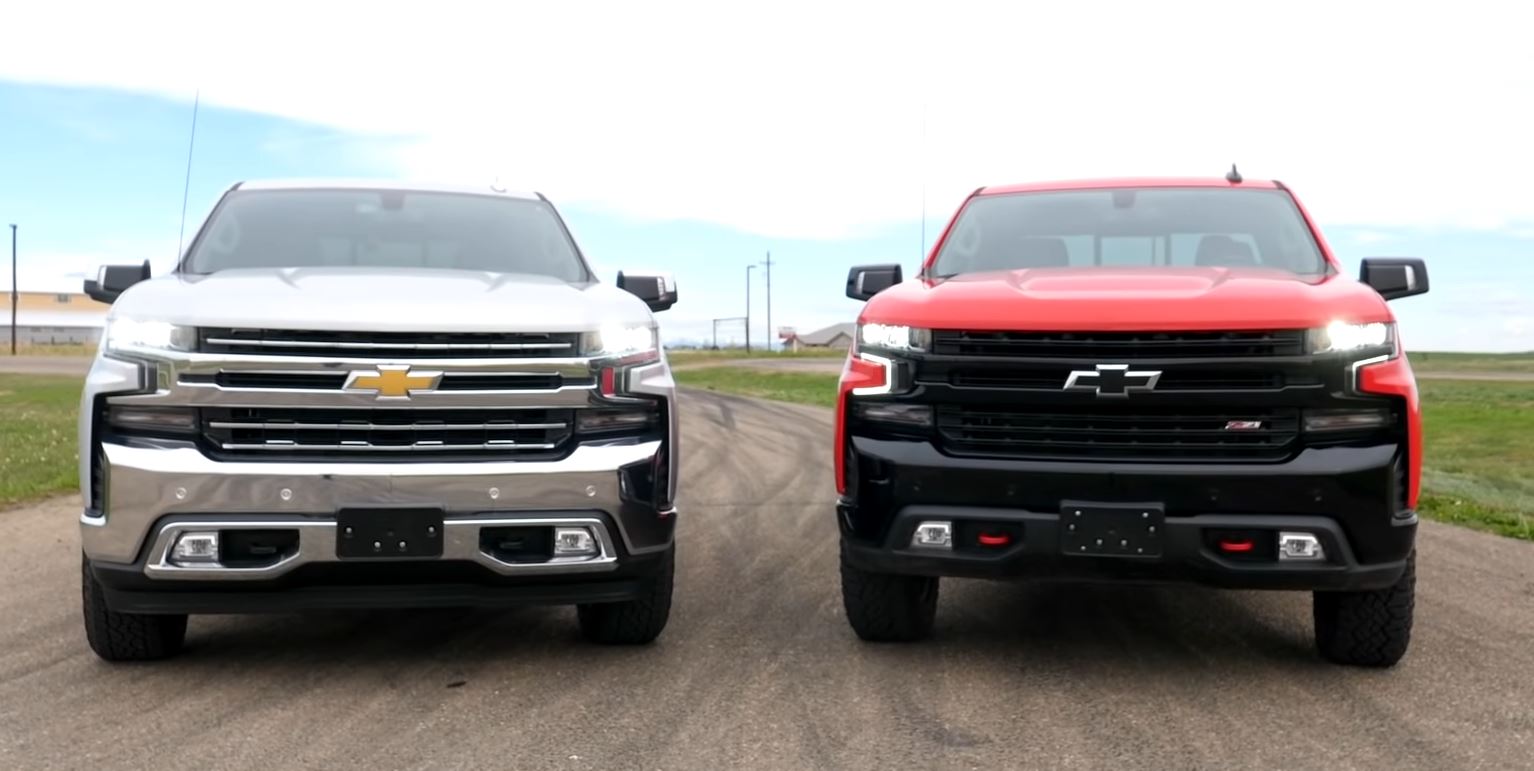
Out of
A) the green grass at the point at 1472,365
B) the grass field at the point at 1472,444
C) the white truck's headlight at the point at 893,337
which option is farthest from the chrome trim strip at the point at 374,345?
the green grass at the point at 1472,365

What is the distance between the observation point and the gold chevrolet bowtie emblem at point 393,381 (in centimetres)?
444

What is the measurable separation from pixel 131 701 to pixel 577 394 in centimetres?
181

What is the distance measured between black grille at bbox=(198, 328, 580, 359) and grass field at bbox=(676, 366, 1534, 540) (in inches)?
267

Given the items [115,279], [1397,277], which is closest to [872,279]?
[1397,277]

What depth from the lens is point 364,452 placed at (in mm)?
4480

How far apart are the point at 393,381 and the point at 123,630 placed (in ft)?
4.91

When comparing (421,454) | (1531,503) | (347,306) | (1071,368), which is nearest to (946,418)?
(1071,368)

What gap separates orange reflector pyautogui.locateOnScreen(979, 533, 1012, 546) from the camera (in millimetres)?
4605

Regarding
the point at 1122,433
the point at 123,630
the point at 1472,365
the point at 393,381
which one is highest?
the point at 1472,365

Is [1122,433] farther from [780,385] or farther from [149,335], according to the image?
[780,385]

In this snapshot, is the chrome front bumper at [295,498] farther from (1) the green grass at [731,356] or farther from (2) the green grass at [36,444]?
(1) the green grass at [731,356]

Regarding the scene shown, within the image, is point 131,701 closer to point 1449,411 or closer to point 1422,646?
point 1422,646

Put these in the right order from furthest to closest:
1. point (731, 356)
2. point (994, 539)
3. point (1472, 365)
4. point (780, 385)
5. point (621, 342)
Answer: point (731, 356)
point (1472, 365)
point (780, 385)
point (621, 342)
point (994, 539)

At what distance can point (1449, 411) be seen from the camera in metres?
26.6
